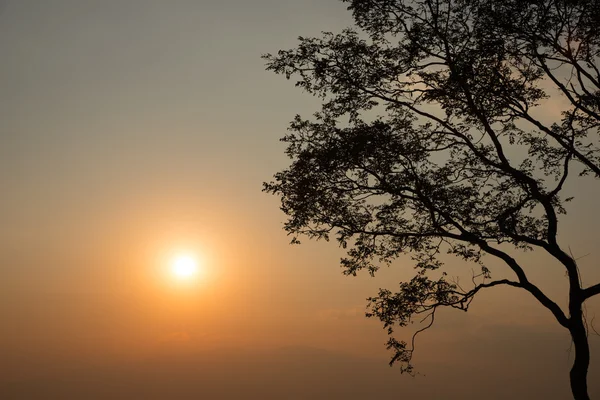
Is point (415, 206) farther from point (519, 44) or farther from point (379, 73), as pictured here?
point (519, 44)

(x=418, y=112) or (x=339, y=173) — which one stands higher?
(x=418, y=112)

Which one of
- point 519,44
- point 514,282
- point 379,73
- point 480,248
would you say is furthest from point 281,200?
point 519,44

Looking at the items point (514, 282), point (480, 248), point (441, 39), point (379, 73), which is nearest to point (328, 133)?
point (379, 73)

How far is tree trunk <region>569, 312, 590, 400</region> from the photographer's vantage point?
647 inches

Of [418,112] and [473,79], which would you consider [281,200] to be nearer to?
[418,112]

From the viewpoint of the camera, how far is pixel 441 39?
58.7 feet

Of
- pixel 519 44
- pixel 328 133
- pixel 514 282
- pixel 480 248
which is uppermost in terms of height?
pixel 519 44

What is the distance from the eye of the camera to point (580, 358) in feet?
54.0

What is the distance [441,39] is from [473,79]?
165cm

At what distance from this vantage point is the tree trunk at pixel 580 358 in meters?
16.4

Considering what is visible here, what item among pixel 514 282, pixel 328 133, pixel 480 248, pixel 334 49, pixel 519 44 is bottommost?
pixel 514 282

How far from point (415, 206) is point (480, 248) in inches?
94.1

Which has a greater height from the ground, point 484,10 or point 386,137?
point 484,10

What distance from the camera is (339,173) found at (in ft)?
59.0
